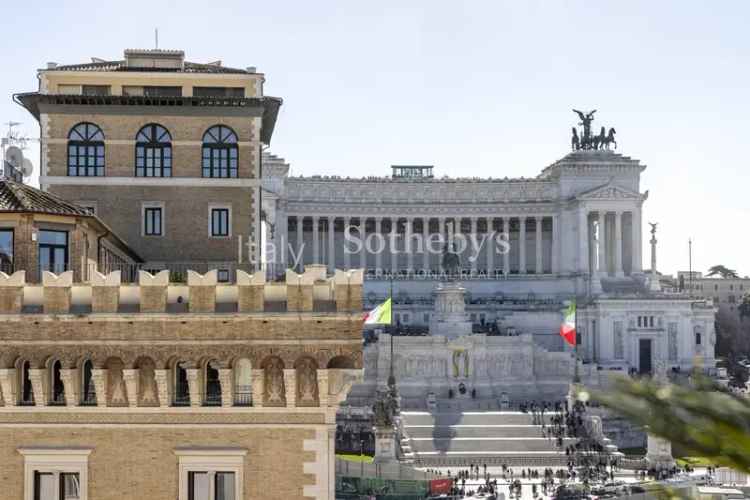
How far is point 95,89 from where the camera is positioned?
45.7m

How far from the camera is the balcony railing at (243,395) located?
2669cm

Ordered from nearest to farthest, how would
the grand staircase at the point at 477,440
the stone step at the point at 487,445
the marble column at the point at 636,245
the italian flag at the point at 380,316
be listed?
the italian flag at the point at 380,316
the grand staircase at the point at 477,440
the stone step at the point at 487,445
the marble column at the point at 636,245

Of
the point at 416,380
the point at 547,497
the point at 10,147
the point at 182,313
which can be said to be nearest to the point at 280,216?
the point at 416,380

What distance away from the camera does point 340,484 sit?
78.6 m

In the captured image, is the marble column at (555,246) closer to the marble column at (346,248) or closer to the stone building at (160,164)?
the marble column at (346,248)

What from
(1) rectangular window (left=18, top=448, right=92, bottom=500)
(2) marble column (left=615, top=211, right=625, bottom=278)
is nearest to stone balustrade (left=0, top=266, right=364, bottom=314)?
(1) rectangular window (left=18, top=448, right=92, bottom=500)

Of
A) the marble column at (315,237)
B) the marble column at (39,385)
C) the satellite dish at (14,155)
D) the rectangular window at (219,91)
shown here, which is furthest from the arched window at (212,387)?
the marble column at (315,237)

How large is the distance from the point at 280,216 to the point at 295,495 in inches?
5350

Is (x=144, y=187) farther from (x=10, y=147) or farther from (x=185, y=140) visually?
(x=10, y=147)

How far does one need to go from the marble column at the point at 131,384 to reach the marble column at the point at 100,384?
0.43m

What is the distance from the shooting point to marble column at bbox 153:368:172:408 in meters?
26.2

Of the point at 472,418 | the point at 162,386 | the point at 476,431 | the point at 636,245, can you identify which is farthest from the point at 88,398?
the point at 636,245

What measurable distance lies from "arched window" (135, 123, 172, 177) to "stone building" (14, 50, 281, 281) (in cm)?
4

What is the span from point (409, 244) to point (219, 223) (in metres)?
125
